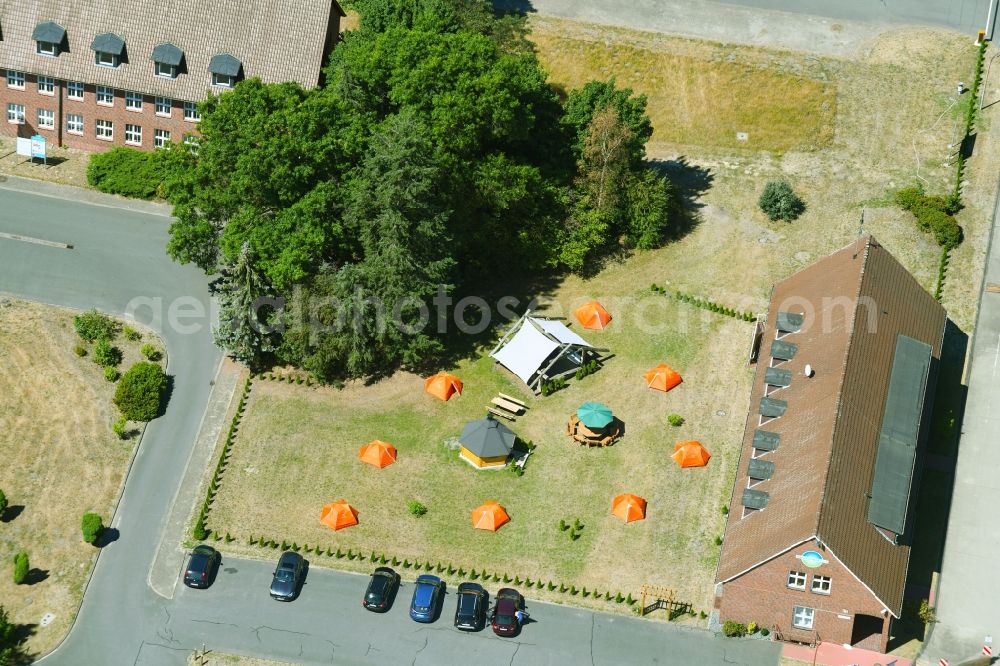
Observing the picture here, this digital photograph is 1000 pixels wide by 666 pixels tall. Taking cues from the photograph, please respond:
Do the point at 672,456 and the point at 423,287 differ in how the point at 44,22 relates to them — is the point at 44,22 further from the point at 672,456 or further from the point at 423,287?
the point at 672,456

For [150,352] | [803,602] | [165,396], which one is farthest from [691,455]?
[150,352]

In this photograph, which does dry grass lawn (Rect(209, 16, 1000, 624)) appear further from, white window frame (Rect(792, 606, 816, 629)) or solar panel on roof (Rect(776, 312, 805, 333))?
white window frame (Rect(792, 606, 816, 629))

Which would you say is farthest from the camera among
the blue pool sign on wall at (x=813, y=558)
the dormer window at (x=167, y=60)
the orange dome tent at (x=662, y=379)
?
the dormer window at (x=167, y=60)

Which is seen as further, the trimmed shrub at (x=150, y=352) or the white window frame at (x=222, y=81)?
the white window frame at (x=222, y=81)

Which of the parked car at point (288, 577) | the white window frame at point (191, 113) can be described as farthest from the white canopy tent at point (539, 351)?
the white window frame at point (191, 113)

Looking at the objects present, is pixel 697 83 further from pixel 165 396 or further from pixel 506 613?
pixel 506 613

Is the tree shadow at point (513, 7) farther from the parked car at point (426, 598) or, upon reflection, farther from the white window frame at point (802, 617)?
the white window frame at point (802, 617)
